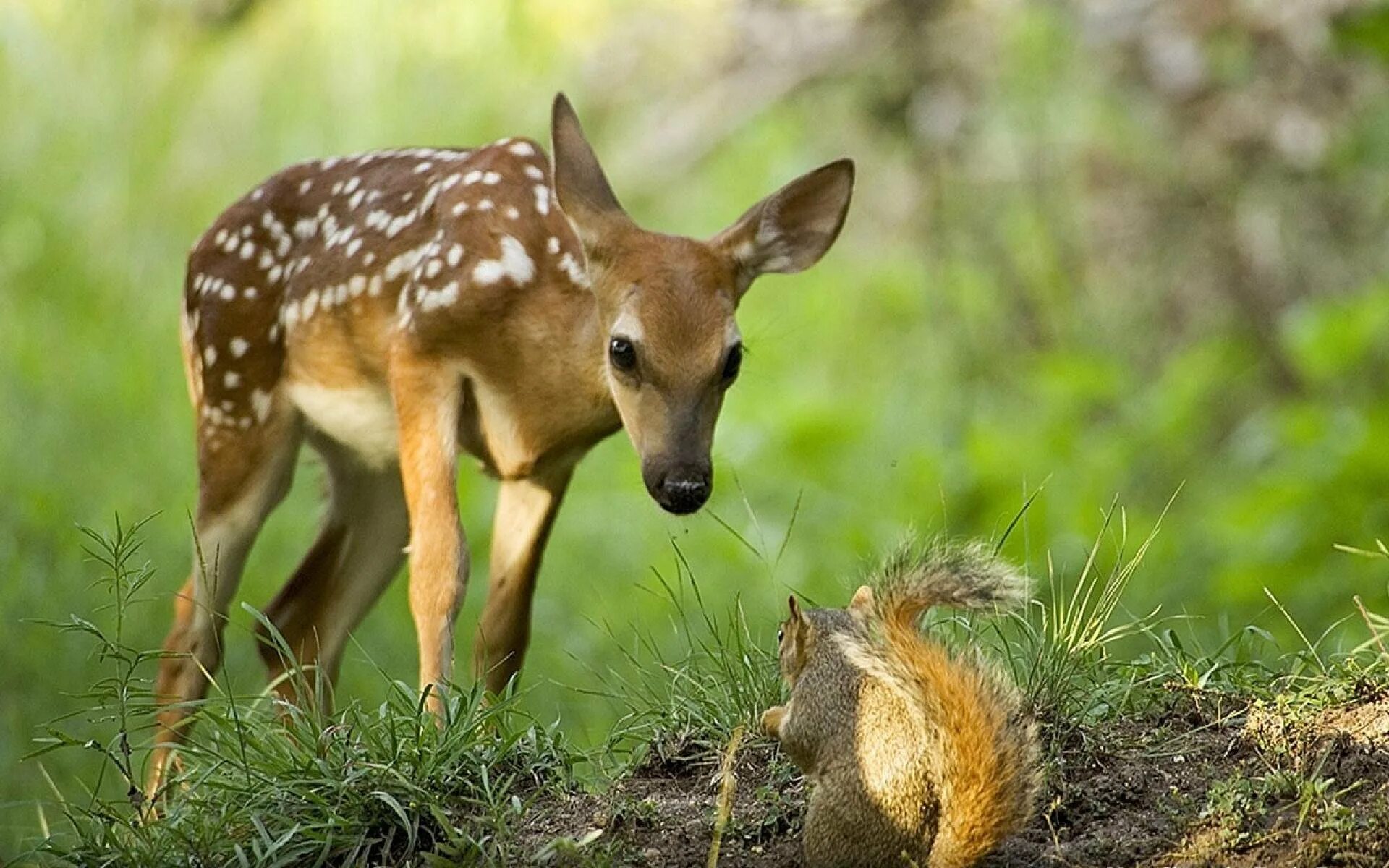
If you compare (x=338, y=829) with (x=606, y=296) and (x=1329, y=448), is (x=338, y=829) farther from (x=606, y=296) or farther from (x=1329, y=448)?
(x=1329, y=448)

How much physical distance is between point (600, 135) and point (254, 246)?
5.83 meters

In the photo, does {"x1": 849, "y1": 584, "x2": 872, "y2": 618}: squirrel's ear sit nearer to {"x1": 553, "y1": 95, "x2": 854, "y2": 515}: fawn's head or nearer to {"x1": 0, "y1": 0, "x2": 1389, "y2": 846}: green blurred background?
{"x1": 553, "y1": 95, "x2": 854, "y2": 515}: fawn's head

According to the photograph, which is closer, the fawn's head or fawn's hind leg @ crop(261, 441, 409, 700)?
the fawn's head

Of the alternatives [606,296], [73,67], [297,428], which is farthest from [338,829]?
[73,67]

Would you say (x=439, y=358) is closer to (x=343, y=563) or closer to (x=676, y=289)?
(x=676, y=289)

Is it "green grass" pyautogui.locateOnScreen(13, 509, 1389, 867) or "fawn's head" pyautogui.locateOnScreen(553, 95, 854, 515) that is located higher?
"fawn's head" pyautogui.locateOnScreen(553, 95, 854, 515)

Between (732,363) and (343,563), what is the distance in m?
1.88

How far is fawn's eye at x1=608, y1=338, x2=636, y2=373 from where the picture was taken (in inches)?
211

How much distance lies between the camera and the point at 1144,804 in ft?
12.8

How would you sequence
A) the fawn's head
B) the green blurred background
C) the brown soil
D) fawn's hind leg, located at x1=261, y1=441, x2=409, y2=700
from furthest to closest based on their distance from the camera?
the green blurred background → fawn's hind leg, located at x1=261, y1=441, x2=409, y2=700 → the fawn's head → the brown soil

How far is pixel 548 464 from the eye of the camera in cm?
587

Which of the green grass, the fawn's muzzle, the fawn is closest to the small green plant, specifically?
the green grass

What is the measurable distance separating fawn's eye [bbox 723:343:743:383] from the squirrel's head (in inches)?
59.0

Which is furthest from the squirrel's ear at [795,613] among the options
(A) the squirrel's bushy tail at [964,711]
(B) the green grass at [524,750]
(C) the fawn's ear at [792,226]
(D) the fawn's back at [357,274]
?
(D) the fawn's back at [357,274]
